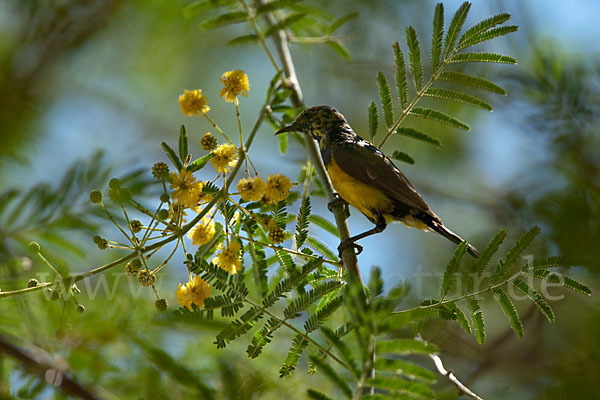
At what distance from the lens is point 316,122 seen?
3225mm

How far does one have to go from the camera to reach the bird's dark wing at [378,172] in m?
3.16

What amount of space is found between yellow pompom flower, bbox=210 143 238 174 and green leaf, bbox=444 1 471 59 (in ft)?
4.06

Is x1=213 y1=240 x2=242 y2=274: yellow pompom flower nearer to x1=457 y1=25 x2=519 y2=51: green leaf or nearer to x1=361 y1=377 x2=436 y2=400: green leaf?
x1=361 y1=377 x2=436 y2=400: green leaf

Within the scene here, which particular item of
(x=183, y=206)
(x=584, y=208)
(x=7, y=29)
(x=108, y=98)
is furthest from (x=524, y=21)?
(x=108, y=98)

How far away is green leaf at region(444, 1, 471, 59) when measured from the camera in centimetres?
251

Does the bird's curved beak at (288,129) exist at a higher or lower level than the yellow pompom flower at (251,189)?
higher

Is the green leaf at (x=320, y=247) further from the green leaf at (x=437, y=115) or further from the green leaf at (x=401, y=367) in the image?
the green leaf at (x=401, y=367)

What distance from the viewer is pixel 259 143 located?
766 centimetres

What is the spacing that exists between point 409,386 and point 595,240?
3.56 feet

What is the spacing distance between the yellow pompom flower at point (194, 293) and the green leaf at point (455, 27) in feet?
5.44

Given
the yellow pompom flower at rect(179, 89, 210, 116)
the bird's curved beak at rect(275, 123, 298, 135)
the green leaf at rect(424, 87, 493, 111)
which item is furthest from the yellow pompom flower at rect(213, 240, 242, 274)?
the green leaf at rect(424, 87, 493, 111)

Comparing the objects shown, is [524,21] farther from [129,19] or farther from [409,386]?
[129,19]

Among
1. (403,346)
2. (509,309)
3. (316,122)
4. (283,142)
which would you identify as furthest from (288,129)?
(403,346)

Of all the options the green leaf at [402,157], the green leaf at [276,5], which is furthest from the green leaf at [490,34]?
the green leaf at [276,5]
